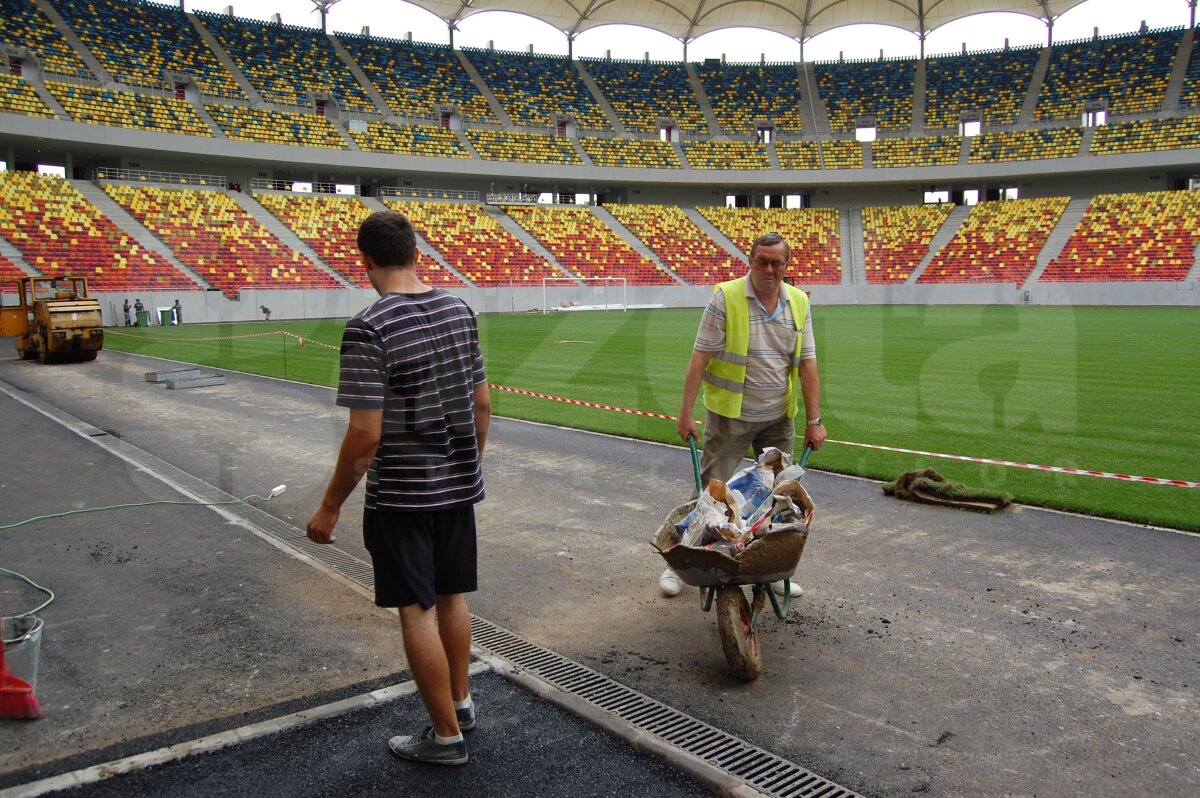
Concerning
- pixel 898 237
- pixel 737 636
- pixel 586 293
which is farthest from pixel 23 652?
pixel 898 237

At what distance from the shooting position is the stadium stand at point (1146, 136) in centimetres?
5106

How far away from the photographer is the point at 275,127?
4800cm

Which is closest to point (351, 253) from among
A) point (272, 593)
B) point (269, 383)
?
point (269, 383)

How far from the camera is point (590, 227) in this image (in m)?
54.8

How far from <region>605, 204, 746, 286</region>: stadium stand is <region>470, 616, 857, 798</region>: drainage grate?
159 feet

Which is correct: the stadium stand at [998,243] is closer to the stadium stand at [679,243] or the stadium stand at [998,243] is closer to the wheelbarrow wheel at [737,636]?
the stadium stand at [679,243]

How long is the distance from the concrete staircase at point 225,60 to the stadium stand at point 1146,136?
50402 mm

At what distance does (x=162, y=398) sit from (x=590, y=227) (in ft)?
138

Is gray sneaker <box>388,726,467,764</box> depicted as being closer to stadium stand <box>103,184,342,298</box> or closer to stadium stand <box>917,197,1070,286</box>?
stadium stand <box>103,184,342,298</box>

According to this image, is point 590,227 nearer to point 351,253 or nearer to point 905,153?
point 351,253

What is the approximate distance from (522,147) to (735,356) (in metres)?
53.7

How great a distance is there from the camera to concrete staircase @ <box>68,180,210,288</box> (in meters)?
38.8

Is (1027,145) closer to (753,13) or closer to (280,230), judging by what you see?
(753,13)

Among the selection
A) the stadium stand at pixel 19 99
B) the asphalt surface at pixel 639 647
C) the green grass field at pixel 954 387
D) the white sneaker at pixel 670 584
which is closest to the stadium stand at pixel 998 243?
the green grass field at pixel 954 387
